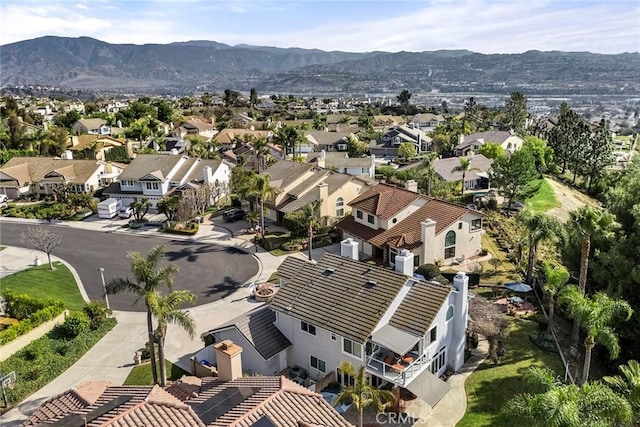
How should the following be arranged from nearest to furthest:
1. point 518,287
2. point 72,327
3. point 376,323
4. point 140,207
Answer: point 376,323 < point 72,327 < point 518,287 < point 140,207

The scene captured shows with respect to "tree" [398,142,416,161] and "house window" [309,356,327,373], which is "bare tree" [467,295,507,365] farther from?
"tree" [398,142,416,161]

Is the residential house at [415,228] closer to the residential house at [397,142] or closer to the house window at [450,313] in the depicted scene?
the house window at [450,313]

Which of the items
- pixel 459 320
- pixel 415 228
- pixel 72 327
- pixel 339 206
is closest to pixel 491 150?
pixel 339 206

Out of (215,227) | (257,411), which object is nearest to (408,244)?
(215,227)

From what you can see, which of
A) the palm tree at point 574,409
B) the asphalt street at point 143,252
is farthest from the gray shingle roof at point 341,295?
the asphalt street at point 143,252

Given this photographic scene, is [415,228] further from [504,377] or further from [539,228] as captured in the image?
[504,377]
